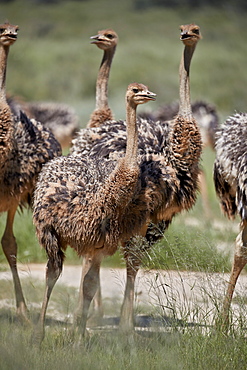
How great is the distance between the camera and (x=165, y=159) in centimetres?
659

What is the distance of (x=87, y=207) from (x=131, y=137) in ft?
2.09

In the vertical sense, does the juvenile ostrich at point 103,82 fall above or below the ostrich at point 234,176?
above

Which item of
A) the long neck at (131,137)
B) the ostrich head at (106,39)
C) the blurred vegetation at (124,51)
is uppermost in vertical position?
the blurred vegetation at (124,51)

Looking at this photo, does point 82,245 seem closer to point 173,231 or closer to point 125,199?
point 125,199

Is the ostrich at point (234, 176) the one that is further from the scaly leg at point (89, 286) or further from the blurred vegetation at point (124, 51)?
the blurred vegetation at point (124, 51)

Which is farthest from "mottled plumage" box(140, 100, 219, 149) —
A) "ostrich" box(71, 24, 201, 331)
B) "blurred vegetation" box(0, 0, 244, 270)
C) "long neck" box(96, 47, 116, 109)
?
"ostrich" box(71, 24, 201, 331)

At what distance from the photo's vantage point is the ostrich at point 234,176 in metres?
6.18

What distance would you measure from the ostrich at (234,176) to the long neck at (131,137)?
2.99 ft

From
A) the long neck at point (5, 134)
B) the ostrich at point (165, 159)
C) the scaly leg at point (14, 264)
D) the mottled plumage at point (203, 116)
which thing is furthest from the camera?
the mottled plumage at point (203, 116)

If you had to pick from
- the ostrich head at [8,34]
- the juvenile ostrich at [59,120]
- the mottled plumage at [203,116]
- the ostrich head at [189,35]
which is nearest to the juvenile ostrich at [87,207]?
the ostrich head at [189,35]

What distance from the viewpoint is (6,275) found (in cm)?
786

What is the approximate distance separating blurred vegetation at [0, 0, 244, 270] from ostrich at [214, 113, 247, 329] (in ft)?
23.7

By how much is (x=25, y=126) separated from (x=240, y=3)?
131ft

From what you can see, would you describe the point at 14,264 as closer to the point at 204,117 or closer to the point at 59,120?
the point at 204,117
